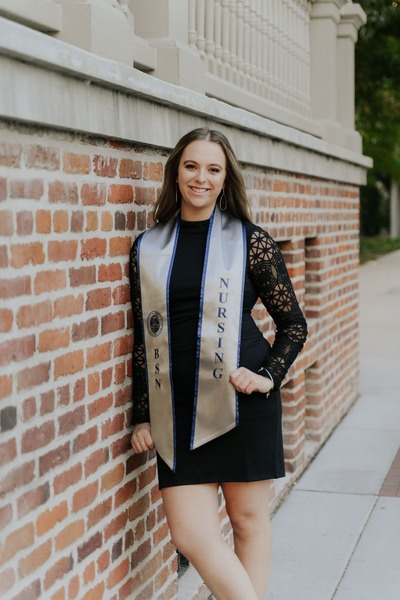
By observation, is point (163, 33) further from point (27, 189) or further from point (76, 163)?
point (27, 189)

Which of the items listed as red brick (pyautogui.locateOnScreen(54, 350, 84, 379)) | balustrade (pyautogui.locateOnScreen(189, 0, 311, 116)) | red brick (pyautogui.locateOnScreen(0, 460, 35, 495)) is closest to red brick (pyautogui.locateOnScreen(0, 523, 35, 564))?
red brick (pyautogui.locateOnScreen(0, 460, 35, 495))

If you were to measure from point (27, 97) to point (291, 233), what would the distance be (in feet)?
13.7

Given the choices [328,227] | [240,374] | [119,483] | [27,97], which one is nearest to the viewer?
[27,97]

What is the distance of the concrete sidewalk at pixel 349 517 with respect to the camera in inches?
207

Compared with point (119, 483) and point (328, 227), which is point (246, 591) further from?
point (328, 227)

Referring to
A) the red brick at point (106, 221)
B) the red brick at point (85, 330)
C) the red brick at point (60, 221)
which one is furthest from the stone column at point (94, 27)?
the red brick at point (85, 330)

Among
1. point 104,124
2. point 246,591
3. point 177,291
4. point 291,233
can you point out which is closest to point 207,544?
point 246,591

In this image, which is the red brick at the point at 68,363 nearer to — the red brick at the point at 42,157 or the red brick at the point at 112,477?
the red brick at the point at 112,477

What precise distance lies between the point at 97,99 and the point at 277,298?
0.94 meters

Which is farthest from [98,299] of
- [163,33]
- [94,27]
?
[163,33]

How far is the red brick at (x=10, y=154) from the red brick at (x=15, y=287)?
1.03 feet

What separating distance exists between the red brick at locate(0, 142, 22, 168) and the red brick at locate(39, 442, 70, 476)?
87cm

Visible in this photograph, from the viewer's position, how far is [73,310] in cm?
345

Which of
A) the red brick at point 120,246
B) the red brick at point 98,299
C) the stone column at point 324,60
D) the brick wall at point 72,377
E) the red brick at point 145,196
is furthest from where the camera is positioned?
the stone column at point 324,60
